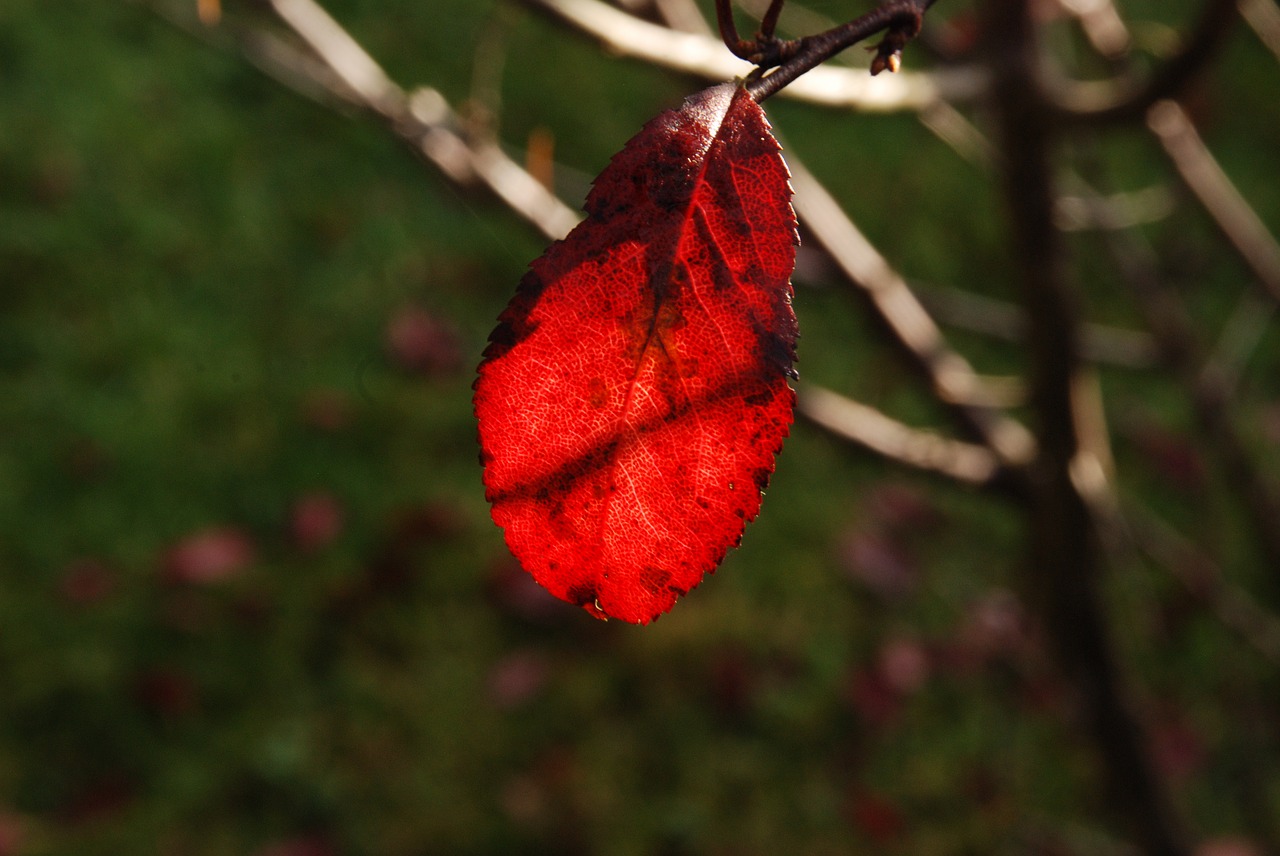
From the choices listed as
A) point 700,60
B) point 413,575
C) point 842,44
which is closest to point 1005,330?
point 700,60

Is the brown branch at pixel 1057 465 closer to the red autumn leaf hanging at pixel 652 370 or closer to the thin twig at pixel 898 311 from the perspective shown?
the thin twig at pixel 898 311

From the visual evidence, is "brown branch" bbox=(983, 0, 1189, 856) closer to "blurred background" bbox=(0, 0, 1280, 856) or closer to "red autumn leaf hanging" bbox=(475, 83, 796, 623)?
"blurred background" bbox=(0, 0, 1280, 856)

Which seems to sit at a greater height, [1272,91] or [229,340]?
[229,340]

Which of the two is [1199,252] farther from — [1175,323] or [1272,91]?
[1175,323]

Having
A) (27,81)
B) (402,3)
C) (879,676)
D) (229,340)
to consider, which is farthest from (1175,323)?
(27,81)

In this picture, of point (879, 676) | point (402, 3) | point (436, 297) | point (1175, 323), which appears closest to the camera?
point (1175, 323)

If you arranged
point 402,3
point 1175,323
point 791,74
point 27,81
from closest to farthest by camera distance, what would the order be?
point 791,74 < point 1175,323 < point 27,81 < point 402,3
